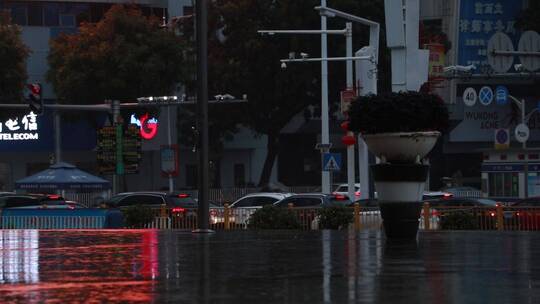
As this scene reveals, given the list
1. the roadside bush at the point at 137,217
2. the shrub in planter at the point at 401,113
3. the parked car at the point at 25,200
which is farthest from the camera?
the parked car at the point at 25,200

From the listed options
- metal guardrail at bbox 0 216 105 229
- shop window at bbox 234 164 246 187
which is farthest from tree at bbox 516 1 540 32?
metal guardrail at bbox 0 216 105 229

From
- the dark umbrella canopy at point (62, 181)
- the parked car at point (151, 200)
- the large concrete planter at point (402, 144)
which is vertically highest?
the large concrete planter at point (402, 144)

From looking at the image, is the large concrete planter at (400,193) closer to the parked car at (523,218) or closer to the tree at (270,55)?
the parked car at (523,218)

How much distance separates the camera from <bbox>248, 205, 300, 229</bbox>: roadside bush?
83.7ft

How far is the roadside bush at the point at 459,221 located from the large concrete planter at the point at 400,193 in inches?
349

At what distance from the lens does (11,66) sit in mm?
50062

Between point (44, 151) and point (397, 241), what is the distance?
162 ft

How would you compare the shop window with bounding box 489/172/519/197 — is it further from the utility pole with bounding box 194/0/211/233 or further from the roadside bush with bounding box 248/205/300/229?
the utility pole with bounding box 194/0/211/233

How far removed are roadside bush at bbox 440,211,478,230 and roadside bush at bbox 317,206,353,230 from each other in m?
2.50

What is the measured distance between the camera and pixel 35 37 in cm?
6288

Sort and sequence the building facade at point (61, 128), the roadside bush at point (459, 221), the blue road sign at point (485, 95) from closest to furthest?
the roadside bush at point (459, 221) < the blue road sign at point (485, 95) < the building facade at point (61, 128)

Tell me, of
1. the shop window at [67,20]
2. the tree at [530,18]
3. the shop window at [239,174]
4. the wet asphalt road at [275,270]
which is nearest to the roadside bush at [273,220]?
the wet asphalt road at [275,270]

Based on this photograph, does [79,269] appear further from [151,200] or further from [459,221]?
[151,200]

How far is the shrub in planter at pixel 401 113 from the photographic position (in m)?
15.2
